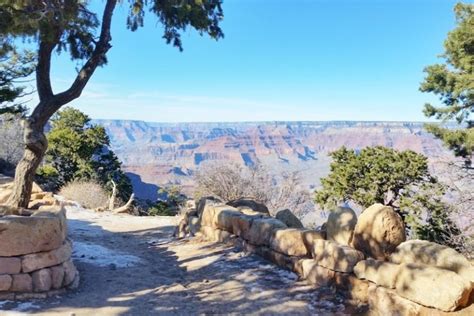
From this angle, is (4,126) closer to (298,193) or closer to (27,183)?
(298,193)

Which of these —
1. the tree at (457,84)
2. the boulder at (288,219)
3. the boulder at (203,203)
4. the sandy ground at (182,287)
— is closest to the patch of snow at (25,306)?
the sandy ground at (182,287)

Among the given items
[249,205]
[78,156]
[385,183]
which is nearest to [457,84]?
[385,183]

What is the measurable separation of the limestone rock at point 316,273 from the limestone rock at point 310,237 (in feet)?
0.69

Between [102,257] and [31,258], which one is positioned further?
[102,257]

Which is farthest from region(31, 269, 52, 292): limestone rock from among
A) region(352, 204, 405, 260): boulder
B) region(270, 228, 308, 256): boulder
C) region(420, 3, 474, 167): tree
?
region(420, 3, 474, 167): tree

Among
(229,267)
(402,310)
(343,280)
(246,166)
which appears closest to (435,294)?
(402,310)

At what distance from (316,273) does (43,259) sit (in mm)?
3332

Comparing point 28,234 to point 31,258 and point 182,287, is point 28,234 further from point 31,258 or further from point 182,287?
point 182,287

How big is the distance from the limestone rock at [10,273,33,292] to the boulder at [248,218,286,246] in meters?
3.43

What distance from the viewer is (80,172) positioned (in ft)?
76.1

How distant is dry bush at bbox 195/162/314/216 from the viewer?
19.1 meters

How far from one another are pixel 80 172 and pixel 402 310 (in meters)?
21.5

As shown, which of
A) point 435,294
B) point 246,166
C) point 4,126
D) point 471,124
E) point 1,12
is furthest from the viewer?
point 4,126

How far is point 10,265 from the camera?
16.1 ft
